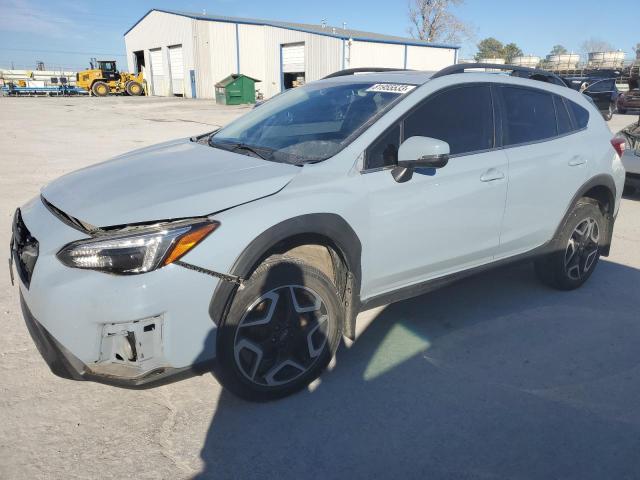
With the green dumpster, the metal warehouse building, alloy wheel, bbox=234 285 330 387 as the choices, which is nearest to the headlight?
alloy wheel, bbox=234 285 330 387

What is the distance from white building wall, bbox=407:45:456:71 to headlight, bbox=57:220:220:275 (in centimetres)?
3352

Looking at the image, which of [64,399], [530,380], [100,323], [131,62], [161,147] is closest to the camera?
[100,323]

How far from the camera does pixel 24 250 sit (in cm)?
Answer: 247

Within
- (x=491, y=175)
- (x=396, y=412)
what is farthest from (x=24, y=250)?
(x=491, y=175)

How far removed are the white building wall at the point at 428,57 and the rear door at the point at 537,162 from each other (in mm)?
31222

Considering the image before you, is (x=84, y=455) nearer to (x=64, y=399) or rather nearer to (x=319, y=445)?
(x=64, y=399)

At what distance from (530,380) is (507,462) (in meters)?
0.77

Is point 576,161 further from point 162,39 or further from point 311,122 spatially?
point 162,39

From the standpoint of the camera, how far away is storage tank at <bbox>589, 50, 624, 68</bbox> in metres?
44.4

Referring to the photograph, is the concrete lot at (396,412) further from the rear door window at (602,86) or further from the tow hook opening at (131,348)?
the rear door window at (602,86)

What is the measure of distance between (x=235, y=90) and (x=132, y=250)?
2975cm

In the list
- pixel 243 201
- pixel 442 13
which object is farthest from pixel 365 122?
pixel 442 13

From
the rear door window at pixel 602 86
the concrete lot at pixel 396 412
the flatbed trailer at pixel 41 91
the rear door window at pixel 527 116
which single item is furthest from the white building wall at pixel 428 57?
the concrete lot at pixel 396 412

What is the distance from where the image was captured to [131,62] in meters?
48.8
